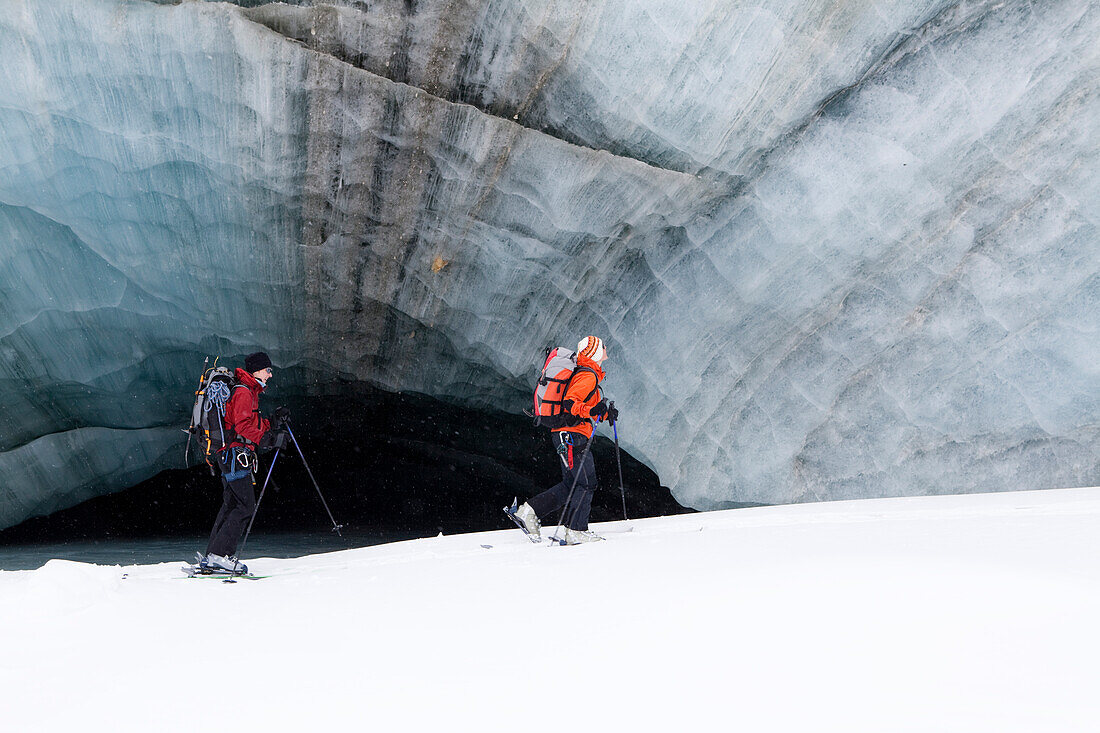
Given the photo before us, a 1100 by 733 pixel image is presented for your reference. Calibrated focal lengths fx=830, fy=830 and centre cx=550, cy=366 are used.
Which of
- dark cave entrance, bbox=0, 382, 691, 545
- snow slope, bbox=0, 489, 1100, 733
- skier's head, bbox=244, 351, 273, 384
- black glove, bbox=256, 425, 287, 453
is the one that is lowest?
snow slope, bbox=0, 489, 1100, 733

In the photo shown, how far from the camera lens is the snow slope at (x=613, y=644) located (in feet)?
6.15

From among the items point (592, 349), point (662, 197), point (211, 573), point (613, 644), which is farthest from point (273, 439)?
point (613, 644)

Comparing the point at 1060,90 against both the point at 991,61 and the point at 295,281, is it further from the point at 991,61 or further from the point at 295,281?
the point at 295,281

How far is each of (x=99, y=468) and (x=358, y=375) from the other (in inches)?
114

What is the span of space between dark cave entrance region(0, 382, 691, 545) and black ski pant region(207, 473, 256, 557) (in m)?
3.62

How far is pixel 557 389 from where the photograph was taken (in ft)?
16.4

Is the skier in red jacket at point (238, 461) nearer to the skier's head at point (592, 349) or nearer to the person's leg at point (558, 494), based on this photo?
the person's leg at point (558, 494)

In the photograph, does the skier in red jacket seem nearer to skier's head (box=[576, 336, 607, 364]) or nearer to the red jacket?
the red jacket

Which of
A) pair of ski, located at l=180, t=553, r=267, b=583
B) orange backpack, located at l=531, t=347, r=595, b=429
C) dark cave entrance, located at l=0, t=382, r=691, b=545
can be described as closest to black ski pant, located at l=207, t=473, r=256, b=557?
pair of ski, located at l=180, t=553, r=267, b=583

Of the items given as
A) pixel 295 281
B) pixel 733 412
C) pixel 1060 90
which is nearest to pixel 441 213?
pixel 295 281

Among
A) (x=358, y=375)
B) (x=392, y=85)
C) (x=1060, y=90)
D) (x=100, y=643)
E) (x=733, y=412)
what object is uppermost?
(x=392, y=85)

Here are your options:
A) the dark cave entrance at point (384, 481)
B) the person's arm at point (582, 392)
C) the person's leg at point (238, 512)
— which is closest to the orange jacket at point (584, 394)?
the person's arm at point (582, 392)

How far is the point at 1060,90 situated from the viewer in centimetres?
550

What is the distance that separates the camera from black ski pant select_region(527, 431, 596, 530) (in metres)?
4.96
